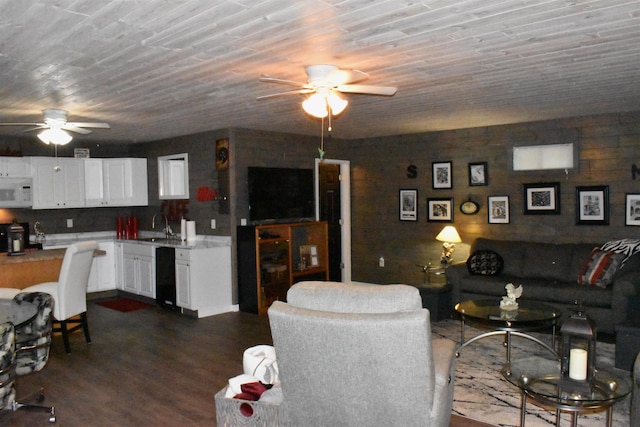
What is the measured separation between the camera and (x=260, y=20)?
103 inches

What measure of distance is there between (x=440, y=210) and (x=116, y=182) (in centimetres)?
483

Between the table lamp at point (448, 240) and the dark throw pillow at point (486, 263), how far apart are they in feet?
1.69

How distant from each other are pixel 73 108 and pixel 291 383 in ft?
12.5

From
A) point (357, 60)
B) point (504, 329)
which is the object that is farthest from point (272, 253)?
point (357, 60)

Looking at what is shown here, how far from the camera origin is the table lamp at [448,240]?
→ 22.2 ft

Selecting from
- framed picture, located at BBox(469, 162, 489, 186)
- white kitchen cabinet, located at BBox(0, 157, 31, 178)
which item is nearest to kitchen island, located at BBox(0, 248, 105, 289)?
white kitchen cabinet, located at BBox(0, 157, 31, 178)

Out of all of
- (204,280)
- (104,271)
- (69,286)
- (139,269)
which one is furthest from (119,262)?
(69,286)

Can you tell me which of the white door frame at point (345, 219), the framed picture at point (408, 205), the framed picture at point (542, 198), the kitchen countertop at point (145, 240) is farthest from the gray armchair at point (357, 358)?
the white door frame at point (345, 219)

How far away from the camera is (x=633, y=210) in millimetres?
5691

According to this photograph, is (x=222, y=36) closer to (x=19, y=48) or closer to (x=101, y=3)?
(x=101, y=3)

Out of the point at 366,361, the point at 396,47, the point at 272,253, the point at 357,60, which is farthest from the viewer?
the point at 272,253

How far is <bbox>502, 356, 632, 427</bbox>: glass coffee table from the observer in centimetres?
254

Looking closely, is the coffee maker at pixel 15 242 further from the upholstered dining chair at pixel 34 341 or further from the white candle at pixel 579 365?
the white candle at pixel 579 365

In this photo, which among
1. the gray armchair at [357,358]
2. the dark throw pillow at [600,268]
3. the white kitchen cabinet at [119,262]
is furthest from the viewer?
the white kitchen cabinet at [119,262]
